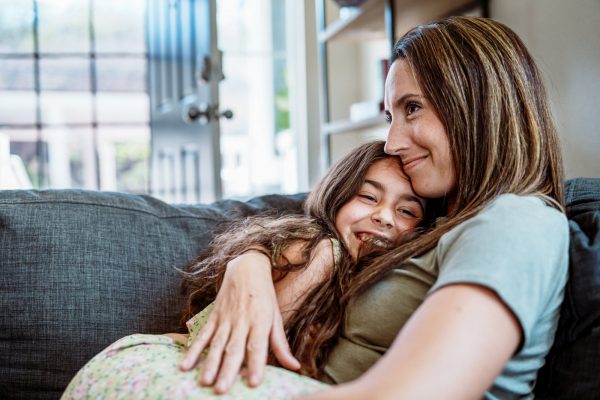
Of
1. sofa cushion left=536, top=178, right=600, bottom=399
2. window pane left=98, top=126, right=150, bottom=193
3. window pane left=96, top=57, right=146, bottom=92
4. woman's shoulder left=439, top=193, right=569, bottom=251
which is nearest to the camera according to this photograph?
woman's shoulder left=439, top=193, right=569, bottom=251

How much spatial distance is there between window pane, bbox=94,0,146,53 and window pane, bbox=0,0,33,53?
1.39 feet

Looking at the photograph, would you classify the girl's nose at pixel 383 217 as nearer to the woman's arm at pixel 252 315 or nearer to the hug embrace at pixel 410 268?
the hug embrace at pixel 410 268

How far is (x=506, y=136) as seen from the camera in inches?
42.3

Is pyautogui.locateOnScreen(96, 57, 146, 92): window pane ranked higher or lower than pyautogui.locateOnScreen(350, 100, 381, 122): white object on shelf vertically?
higher

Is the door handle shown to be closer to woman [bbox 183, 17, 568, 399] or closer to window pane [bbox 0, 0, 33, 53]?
woman [bbox 183, 17, 568, 399]

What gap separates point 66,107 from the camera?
15.3 feet

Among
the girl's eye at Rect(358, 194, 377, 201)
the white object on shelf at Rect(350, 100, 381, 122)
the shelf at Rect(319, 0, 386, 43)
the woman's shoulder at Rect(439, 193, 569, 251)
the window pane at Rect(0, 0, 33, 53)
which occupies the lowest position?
the girl's eye at Rect(358, 194, 377, 201)

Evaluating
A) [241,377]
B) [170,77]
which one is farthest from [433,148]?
[170,77]

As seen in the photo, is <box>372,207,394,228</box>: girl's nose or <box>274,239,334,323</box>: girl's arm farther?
<box>372,207,394,228</box>: girl's nose

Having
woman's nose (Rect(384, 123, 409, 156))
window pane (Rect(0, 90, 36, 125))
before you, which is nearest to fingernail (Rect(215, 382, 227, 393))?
woman's nose (Rect(384, 123, 409, 156))

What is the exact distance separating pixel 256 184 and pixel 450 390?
457 cm

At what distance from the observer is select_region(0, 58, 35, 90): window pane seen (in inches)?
171

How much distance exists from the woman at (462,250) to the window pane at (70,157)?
3.84 m

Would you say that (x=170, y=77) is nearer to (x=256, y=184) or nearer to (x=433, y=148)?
(x=433, y=148)
